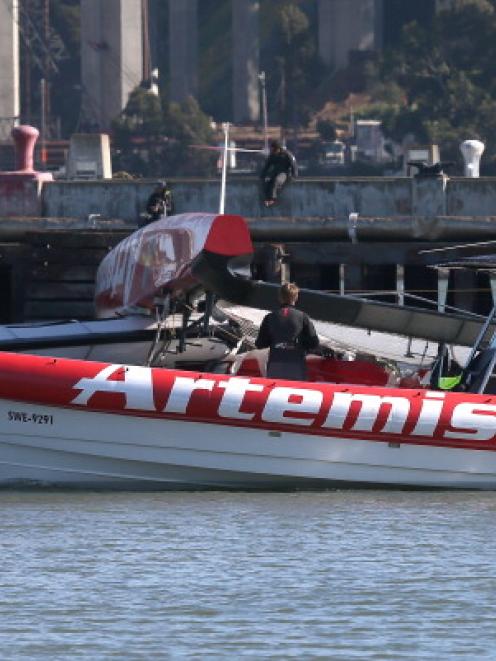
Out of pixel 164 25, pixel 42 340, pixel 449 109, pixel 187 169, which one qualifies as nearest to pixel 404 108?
pixel 449 109

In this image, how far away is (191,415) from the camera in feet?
53.7

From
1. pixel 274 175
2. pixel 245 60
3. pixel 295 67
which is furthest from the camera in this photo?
pixel 295 67

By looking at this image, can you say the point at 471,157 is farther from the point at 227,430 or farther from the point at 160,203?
the point at 227,430

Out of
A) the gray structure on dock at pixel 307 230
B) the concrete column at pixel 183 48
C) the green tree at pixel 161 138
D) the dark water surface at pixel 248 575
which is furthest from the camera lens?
the concrete column at pixel 183 48

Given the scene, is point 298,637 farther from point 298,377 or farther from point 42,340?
point 42,340

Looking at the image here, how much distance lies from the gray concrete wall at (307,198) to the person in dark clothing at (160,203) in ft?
4.36

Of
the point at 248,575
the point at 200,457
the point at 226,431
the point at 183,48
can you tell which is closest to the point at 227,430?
the point at 226,431

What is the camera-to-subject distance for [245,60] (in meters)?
127

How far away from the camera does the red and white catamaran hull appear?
1633 centimetres

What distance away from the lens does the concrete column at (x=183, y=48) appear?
131375mm

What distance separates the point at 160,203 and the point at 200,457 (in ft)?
34.7

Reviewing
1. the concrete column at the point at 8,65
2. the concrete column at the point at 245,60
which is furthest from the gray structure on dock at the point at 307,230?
the concrete column at the point at 245,60

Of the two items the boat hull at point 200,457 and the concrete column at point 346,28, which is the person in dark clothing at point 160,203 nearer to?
the boat hull at point 200,457

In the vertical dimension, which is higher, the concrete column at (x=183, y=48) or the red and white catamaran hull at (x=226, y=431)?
the concrete column at (x=183, y=48)
